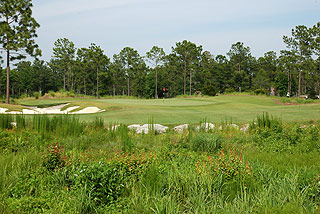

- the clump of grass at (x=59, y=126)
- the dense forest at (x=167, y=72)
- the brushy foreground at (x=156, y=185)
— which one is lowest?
the brushy foreground at (x=156, y=185)

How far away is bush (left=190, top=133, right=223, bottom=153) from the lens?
244 inches

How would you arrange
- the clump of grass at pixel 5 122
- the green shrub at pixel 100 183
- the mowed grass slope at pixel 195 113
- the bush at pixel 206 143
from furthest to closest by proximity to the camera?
the mowed grass slope at pixel 195 113 < the clump of grass at pixel 5 122 < the bush at pixel 206 143 < the green shrub at pixel 100 183

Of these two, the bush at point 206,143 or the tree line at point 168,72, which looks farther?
the tree line at point 168,72

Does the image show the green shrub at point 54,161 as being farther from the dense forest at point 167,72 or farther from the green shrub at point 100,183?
the dense forest at point 167,72

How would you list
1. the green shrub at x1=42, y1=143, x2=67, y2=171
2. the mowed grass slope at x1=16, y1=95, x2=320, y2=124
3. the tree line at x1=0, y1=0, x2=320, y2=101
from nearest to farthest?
the green shrub at x1=42, y1=143, x2=67, y2=171 < the mowed grass slope at x1=16, y1=95, x2=320, y2=124 < the tree line at x1=0, y1=0, x2=320, y2=101

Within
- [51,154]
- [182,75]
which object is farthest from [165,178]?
[182,75]

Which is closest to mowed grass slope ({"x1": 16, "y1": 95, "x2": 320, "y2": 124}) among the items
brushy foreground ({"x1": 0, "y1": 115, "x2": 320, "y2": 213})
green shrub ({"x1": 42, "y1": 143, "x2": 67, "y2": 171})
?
green shrub ({"x1": 42, "y1": 143, "x2": 67, "y2": 171})

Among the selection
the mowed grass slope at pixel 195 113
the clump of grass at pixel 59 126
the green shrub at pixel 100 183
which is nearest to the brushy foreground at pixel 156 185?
the green shrub at pixel 100 183

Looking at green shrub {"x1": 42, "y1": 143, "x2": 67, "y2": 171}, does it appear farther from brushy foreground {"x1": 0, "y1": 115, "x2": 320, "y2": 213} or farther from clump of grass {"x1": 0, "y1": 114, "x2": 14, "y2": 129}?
clump of grass {"x1": 0, "y1": 114, "x2": 14, "y2": 129}

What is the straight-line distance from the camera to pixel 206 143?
248 inches

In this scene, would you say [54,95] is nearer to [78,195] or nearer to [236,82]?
[78,195]

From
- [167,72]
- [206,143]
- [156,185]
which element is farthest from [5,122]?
[167,72]

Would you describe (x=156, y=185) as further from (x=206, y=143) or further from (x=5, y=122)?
(x=5, y=122)

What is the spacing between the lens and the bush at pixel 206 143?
6191 mm
